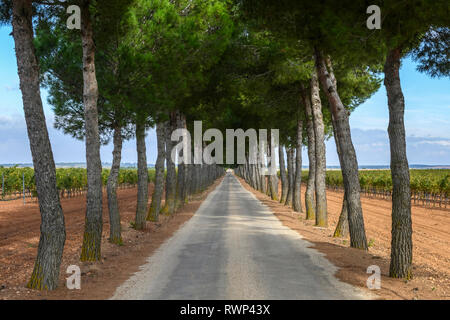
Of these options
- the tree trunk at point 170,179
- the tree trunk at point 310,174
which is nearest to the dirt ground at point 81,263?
the tree trunk at point 170,179

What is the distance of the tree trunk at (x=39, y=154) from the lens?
7.18 m

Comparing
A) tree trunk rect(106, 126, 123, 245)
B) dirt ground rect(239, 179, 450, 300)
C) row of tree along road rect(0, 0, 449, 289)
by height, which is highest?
row of tree along road rect(0, 0, 449, 289)

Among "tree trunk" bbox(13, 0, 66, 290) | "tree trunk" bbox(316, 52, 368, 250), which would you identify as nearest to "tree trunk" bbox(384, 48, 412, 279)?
"tree trunk" bbox(316, 52, 368, 250)

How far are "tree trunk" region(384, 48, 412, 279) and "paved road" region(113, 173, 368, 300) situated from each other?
1.47m

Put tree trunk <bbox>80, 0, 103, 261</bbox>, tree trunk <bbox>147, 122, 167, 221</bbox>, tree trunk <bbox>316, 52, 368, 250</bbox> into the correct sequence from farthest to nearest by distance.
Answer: tree trunk <bbox>147, 122, 167, 221</bbox> → tree trunk <bbox>316, 52, 368, 250</bbox> → tree trunk <bbox>80, 0, 103, 261</bbox>

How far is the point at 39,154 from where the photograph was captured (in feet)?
23.7

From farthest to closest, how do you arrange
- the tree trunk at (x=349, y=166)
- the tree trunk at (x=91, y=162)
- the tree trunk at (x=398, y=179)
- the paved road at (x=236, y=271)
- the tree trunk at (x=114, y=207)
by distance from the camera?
the tree trunk at (x=114, y=207), the tree trunk at (x=349, y=166), the tree trunk at (x=91, y=162), the tree trunk at (x=398, y=179), the paved road at (x=236, y=271)

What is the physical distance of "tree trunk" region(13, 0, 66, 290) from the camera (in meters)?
7.18

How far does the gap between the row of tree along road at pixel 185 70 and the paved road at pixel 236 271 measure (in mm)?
1713

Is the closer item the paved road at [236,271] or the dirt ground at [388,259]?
the paved road at [236,271]

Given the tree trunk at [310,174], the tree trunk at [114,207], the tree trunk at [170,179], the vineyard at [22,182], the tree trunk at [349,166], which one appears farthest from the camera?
the vineyard at [22,182]

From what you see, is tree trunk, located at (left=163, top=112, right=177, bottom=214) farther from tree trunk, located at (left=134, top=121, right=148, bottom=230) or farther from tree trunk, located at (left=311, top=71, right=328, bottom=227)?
A: tree trunk, located at (left=311, top=71, right=328, bottom=227)

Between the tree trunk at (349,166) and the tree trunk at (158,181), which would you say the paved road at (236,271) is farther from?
the tree trunk at (158,181)

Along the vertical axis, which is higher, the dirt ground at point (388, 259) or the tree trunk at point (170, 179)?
the tree trunk at point (170, 179)
